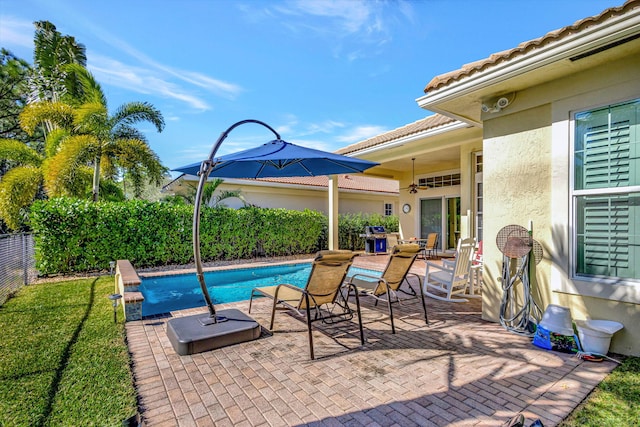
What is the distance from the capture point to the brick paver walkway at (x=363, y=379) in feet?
8.97

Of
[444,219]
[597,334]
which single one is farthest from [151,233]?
[444,219]

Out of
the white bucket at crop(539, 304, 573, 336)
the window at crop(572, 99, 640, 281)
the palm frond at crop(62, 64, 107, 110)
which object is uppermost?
the palm frond at crop(62, 64, 107, 110)

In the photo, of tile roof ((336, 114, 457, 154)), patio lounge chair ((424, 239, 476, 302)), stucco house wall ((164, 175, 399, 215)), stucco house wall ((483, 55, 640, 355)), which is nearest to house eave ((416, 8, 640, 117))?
stucco house wall ((483, 55, 640, 355))

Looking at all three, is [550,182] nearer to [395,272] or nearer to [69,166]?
[395,272]

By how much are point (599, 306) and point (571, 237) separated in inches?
36.9

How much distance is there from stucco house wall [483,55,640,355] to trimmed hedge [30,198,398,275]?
10017 millimetres

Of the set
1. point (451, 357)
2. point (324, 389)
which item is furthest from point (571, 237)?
point (324, 389)

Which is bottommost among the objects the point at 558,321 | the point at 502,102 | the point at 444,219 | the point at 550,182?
the point at 558,321

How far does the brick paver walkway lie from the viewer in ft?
8.97

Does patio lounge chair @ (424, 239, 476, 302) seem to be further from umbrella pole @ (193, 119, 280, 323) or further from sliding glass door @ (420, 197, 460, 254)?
sliding glass door @ (420, 197, 460, 254)

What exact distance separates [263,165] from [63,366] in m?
4.51

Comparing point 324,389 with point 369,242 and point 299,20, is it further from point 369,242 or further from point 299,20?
point 369,242

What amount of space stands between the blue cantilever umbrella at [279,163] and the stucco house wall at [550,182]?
2188 mm

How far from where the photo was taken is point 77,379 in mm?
3338
